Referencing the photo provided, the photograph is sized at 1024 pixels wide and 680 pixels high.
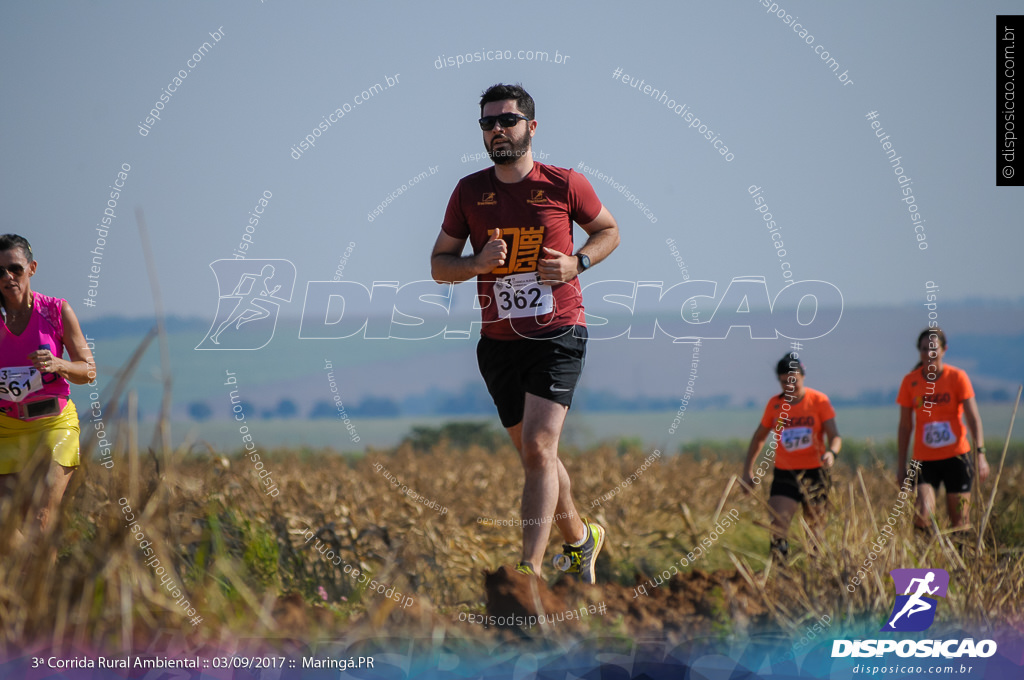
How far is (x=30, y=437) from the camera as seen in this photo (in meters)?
4.55

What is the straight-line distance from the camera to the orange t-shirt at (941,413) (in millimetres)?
6297

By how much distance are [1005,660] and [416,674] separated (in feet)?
7.03

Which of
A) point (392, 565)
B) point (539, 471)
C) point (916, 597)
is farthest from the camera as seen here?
point (539, 471)

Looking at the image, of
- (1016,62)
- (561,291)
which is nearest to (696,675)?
(561,291)

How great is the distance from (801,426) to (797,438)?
0.30 feet

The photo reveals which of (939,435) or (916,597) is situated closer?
(916,597)

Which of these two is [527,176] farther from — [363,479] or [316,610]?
[363,479]

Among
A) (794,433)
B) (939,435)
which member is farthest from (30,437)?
(939,435)

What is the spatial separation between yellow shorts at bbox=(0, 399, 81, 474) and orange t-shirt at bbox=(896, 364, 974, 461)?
214 inches

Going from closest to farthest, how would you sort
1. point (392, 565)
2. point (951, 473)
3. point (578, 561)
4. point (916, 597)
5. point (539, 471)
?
1. point (392, 565)
2. point (916, 597)
3. point (539, 471)
4. point (578, 561)
5. point (951, 473)

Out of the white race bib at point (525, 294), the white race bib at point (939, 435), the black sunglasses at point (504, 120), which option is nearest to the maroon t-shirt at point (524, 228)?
the white race bib at point (525, 294)

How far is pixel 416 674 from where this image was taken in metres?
2.88

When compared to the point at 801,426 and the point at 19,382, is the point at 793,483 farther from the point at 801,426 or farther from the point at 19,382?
the point at 19,382

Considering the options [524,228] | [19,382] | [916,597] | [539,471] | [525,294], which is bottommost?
[916,597]
